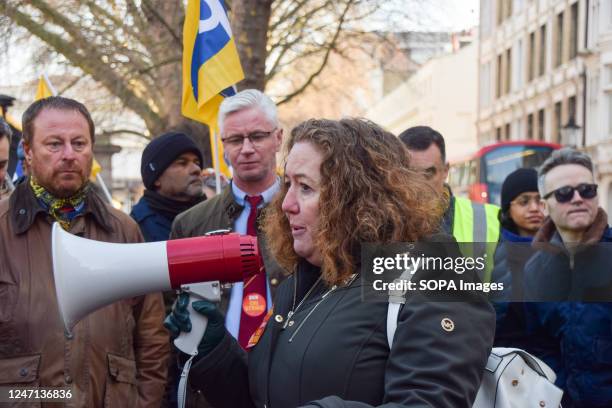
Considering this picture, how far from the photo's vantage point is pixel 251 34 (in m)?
9.67

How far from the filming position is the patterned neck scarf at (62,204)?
3.77 metres

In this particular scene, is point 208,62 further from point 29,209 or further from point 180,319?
point 180,319

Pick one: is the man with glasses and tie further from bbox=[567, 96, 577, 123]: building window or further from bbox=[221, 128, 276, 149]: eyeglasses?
bbox=[567, 96, 577, 123]: building window

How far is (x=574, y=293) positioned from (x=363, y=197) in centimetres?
159

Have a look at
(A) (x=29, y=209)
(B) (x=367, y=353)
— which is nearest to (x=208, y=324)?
(B) (x=367, y=353)

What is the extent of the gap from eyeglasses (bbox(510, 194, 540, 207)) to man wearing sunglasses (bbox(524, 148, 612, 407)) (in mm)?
1149

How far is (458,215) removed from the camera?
5105 millimetres

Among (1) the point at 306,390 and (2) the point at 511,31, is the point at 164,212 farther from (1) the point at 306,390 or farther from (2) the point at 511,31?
(2) the point at 511,31

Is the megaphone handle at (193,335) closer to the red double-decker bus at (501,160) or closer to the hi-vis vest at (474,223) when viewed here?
the hi-vis vest at (474,223)

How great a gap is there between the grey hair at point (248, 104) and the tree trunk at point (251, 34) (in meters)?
5.00

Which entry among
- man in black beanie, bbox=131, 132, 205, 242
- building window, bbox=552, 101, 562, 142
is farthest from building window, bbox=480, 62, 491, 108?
man in black beanie, bbox=131, 132, 205, 242

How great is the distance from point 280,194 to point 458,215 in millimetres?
2172

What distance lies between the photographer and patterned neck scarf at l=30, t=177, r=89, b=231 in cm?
377

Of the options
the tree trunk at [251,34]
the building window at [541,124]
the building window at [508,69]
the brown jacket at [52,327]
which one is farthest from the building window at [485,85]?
the brown jacket at [52,327]
